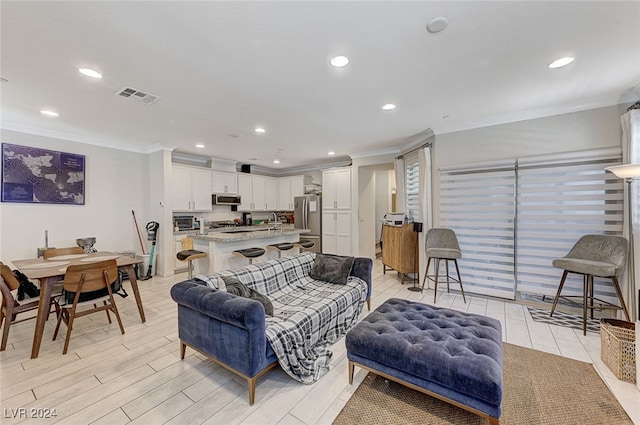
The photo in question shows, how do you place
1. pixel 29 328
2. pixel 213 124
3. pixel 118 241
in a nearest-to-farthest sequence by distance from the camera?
pixel 29 328, pixel 213 124, pixel 118 241

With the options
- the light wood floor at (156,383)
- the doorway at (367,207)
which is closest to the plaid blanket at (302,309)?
the light wood floor at (156,383)

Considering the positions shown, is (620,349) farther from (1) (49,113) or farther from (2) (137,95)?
(1) (49,113)

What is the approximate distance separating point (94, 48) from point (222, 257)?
2751mm

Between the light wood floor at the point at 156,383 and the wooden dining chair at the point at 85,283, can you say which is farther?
the wooden dining chair at the point at 85,283

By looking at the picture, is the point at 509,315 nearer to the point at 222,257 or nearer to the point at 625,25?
the point at 625,25

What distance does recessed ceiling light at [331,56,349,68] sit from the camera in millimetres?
2166

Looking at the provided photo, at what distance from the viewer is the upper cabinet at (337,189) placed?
245 inches

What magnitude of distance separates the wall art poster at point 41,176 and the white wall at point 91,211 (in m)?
0.10

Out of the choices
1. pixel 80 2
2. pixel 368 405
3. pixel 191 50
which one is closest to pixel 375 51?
pixel 191 50

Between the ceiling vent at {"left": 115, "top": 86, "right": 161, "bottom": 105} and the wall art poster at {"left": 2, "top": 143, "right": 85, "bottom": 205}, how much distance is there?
257cm

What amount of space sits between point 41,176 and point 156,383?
4294 millimetres

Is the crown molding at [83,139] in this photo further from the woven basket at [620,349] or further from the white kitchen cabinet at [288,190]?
the woven basket at [620,349]

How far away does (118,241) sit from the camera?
16.4ft

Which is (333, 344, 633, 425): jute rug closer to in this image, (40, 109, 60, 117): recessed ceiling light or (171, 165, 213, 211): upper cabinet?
(40, 109, 60, 117): recessed ceiling light
